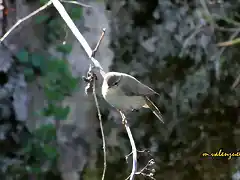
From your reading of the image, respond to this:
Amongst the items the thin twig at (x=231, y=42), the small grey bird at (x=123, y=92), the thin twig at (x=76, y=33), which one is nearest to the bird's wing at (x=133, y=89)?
the small grey bird at (x=123, y=92)

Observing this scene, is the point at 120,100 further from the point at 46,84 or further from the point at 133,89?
the point at 46,84

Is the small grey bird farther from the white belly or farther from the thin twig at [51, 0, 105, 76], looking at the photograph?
the thin twig at [51, 0, 105, 76]

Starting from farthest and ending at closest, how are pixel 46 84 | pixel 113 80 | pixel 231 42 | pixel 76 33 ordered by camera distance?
pixel 46 84 < pixel 231 42 < pixel 113 80 < pixel 76 33

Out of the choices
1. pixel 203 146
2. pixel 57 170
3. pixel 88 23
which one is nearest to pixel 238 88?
pixel 203 146

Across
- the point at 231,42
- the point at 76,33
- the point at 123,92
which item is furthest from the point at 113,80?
the point at 231,42

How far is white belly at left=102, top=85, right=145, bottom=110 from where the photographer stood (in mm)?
1054

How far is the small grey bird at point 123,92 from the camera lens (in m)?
1.05

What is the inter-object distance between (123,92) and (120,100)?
2 cm

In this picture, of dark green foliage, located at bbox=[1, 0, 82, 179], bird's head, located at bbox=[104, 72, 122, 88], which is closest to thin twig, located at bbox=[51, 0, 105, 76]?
bird's head, located at bbox=[104, 72, 122, 88]

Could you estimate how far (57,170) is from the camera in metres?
1.63

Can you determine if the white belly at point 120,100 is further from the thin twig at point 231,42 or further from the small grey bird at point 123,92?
the thin twig at point 231,42

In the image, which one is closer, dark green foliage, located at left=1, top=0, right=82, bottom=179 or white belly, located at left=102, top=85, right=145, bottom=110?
white belly, located at left=102, top=85, right=145, bottom=110

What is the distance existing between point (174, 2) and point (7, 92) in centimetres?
80

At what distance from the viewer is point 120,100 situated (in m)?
1.06
